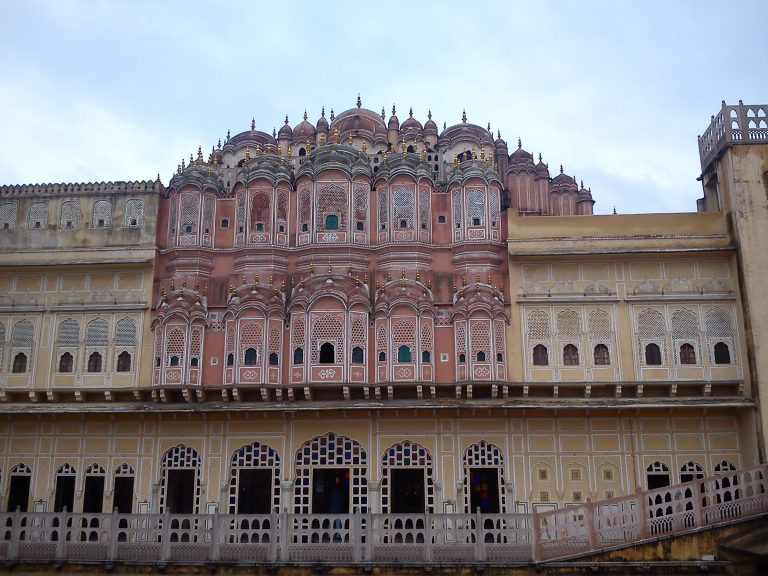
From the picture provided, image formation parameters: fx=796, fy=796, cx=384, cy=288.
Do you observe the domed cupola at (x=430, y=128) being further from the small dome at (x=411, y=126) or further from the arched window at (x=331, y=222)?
the arched window at (x=331, y=222)

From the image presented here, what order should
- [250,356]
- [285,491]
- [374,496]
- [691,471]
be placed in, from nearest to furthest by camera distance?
[691,471]
[374,496]
[285,491]
[250,356]

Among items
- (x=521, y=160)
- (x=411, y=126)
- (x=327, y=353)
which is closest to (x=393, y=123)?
(x=411, y=126)

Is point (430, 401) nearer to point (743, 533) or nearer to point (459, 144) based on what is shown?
point (743, 533)

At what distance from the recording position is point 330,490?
21.6 m

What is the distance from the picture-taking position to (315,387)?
21312 millimetres

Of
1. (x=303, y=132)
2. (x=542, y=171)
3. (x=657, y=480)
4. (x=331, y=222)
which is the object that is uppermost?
(x=303, y=132)

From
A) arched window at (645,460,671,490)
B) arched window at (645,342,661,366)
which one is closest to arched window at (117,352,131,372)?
arched window at (645,342,661,366)

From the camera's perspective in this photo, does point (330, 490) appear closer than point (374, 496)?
No

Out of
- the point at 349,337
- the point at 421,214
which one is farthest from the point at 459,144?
the point at 349,337

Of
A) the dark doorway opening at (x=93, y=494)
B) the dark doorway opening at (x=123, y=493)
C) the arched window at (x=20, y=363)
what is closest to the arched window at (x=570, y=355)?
the dark doorway opening at (x=123, y=493)

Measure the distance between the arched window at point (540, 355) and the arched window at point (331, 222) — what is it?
21.6 feet

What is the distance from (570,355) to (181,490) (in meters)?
11.3

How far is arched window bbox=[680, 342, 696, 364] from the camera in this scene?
2123 cm

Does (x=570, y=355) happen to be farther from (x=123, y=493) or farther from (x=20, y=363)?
(x=20, y=363)
